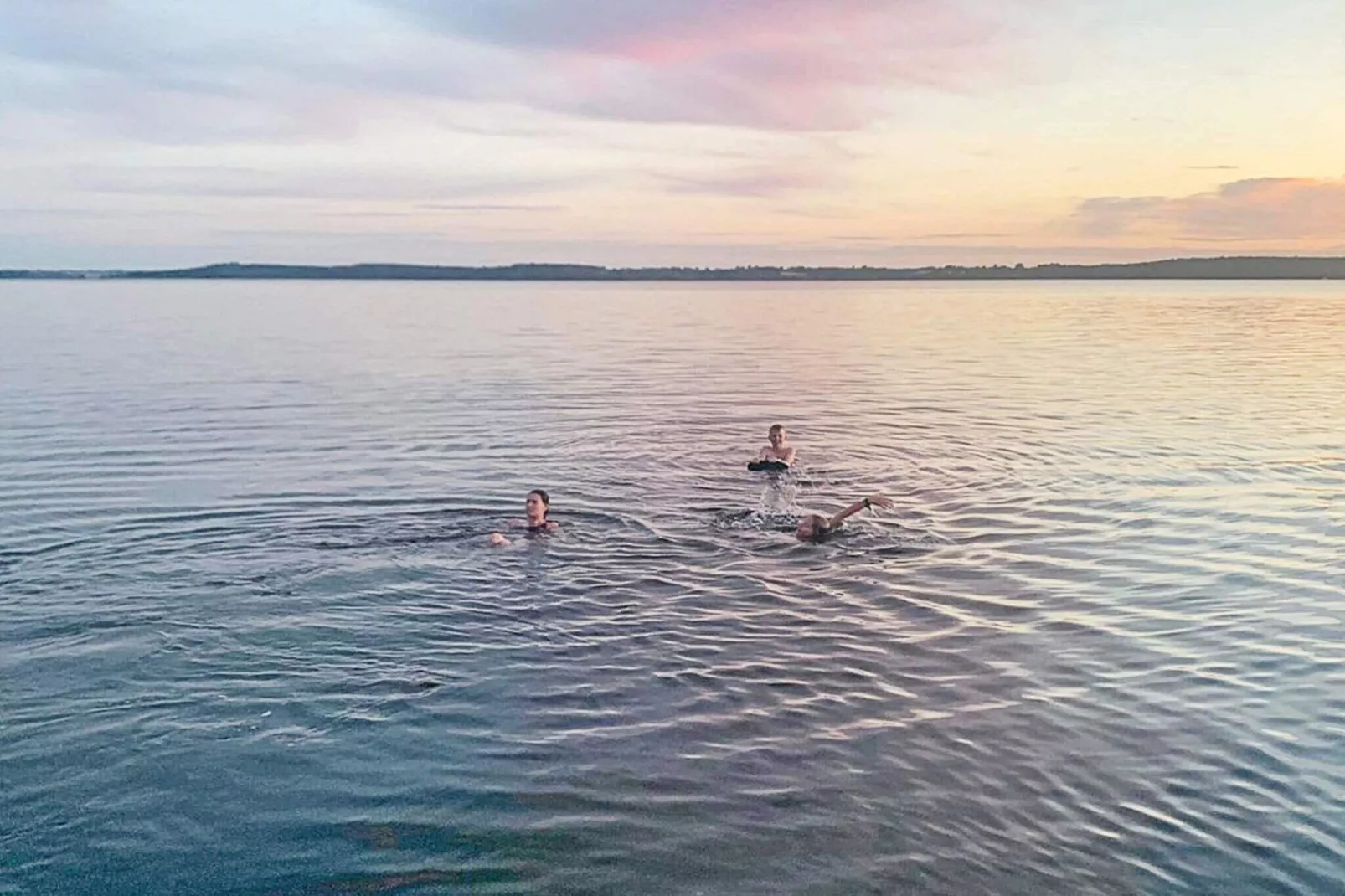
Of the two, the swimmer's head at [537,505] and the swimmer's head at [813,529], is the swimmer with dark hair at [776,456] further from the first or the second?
the swimmer's head at [537,505]

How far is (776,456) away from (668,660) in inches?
480

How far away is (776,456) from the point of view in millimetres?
25797

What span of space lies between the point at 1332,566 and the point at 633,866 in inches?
544

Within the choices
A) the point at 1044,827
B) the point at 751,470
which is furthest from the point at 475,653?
the point at 751,470

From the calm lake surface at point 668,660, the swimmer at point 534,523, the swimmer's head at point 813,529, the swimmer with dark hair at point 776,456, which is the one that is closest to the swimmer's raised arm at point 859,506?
the swimmer's head at point 813,529

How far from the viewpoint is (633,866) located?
30.8ft

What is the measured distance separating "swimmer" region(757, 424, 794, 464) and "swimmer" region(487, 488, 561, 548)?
6509mm

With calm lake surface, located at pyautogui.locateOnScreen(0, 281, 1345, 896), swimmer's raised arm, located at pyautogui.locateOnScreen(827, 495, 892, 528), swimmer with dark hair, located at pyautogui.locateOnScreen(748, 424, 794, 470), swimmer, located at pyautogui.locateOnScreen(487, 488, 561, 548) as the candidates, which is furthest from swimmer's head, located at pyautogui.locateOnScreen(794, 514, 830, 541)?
swimmer with dark hair, located at pyautogui.locateOnScreen(748, 424, 794, 470)

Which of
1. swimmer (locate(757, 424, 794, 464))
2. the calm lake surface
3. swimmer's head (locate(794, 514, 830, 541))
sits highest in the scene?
swimmer (locate(757, 424, 794, 464))

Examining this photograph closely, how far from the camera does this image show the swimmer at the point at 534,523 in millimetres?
Answer: 19688

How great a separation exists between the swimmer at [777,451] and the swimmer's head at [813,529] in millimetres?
5764

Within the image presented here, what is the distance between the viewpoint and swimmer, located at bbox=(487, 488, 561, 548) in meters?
19.7

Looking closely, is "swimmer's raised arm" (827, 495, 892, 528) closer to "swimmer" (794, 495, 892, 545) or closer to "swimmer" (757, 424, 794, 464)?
"swimmer" (794, 495, 892, 545)

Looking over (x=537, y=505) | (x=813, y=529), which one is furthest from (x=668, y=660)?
(x=537, y=505)
